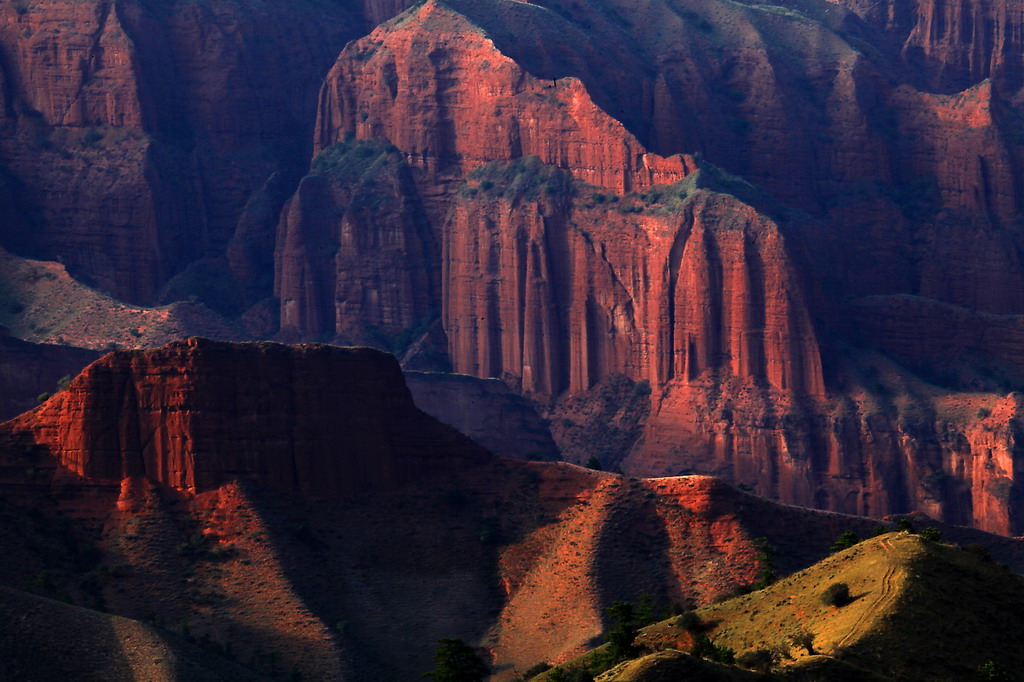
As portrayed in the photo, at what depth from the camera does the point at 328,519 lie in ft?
338

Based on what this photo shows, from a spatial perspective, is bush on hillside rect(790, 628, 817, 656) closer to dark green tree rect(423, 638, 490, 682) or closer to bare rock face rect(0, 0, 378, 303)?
dark green tree rect(423, 638, 490, 682)

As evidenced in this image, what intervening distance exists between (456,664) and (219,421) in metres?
20.8

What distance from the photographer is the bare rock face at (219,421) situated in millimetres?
102438

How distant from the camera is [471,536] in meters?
103

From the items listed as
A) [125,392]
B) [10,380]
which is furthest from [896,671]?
[10,380]

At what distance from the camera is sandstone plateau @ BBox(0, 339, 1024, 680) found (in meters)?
98.5

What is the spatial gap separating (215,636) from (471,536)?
992 centimetres

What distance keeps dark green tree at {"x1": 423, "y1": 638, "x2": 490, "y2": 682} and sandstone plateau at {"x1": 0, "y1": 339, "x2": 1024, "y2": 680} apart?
38.5 ft

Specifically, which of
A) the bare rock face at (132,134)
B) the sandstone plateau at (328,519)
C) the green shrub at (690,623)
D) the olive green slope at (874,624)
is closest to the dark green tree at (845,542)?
the sandstone plateau at (328,519)

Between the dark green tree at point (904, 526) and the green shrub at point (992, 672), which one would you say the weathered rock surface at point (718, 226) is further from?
the green shrub at point (992, 672)

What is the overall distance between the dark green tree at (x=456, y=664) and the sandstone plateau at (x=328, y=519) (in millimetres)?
11720

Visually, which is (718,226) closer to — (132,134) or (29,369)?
(29,369)

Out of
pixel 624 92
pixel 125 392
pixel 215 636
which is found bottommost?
pixel 215 636

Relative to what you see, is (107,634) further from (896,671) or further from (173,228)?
(173,228)
